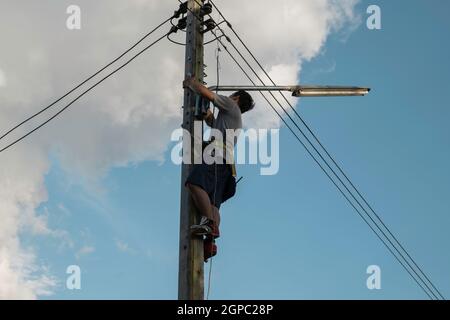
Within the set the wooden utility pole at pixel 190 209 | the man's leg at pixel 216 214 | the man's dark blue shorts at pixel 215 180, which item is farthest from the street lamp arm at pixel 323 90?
the man's leg at pixel 216 214

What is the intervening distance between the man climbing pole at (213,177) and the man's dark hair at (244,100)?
0.05m

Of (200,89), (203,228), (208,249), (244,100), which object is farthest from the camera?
(244,100)

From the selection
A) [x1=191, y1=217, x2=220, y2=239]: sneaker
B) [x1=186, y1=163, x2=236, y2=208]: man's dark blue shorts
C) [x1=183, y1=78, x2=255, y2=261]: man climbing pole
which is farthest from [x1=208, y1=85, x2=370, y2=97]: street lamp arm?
[x1=191, y1=217, x2=220, y2=239]: sneaker

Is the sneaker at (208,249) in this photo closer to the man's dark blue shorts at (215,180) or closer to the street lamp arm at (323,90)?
the man's dark blue shorts at (215,180)

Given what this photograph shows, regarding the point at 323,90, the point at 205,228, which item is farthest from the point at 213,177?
the point at 323,90

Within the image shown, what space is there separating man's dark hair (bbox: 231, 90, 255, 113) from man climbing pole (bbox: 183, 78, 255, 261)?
2.1 inches

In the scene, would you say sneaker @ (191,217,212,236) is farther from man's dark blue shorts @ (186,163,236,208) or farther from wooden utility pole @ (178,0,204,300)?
man's dark blue shorts @ (186,163,236,208)

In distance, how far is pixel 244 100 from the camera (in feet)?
26.1

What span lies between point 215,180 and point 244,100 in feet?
3.99

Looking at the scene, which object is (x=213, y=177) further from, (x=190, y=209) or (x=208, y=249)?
(x=208, y=249)

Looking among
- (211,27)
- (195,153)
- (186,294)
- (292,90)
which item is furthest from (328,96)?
(186,294)
